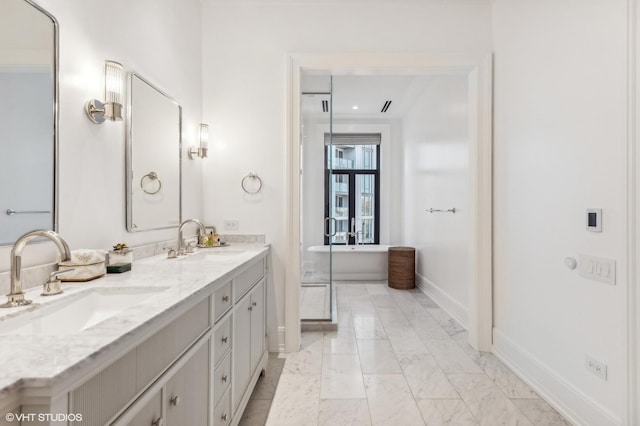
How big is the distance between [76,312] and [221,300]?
0.55m

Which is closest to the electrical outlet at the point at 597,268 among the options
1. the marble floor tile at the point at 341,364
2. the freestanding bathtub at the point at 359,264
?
the marble floor tile at the point at 341,364

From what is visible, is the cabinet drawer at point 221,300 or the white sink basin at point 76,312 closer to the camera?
the white sink basin at point 76,312

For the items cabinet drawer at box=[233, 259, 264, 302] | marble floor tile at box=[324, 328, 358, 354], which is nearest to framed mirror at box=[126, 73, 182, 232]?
cabinet drawer at box=[233, 259, 264, 302]

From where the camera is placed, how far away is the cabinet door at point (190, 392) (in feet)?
3.46

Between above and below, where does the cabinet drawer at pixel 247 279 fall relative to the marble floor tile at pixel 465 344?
above

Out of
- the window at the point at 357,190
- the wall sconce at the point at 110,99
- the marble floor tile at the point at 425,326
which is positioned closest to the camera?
the wall sconce at the point at 110,99

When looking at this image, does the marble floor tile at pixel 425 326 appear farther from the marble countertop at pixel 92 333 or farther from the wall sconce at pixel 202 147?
the wall sconce at pixel 202 147

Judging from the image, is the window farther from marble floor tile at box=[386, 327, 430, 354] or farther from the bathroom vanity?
the bathroom vanity

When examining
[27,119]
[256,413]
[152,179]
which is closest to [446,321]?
[256,413]

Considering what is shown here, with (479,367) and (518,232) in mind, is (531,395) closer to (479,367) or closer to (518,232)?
(479,367)

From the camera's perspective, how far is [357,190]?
6.25m

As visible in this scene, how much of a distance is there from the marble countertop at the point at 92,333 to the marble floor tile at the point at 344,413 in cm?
102

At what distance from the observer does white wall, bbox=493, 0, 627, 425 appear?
5.23 ft

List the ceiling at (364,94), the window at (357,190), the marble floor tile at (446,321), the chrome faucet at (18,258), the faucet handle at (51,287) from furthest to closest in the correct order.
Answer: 1. the window at (357,190)
2. the ceiling at (364,94)
3. the marble floor tile at (446,321)
4. the faucet handle at (51,287)
5. the chrome faucet at (18,258)
